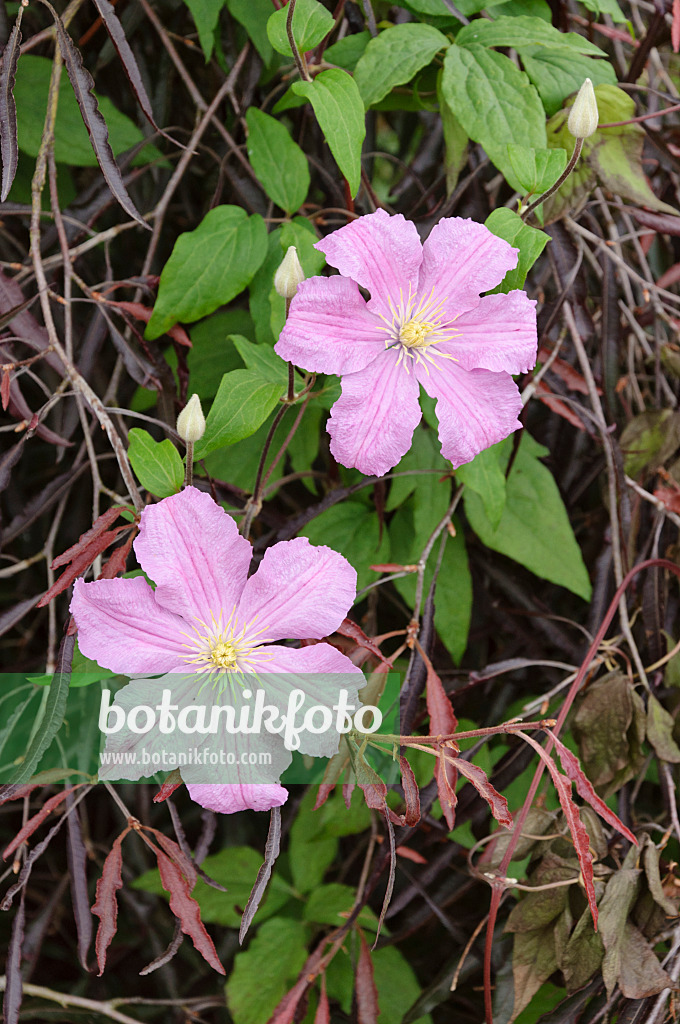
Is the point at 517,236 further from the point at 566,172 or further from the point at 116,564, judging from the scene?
the point at 116,564

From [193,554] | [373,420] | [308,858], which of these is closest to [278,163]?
[373,420]

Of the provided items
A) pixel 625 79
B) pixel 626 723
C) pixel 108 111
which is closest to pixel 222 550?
pixel 626 723

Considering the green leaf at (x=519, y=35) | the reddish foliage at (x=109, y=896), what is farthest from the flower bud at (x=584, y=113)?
the reddish foliage at (x=109, y=896)

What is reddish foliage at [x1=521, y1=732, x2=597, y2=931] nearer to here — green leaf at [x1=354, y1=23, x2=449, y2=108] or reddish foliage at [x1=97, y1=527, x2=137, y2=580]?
reddish foliage at [x1=97, y1=527, x2=137, y2=580]

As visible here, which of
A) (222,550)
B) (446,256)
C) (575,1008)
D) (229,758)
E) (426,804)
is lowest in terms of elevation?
(575,1008)

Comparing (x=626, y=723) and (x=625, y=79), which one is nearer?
(x=626, y=723)

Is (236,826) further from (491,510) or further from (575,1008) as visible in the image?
(491,510)
